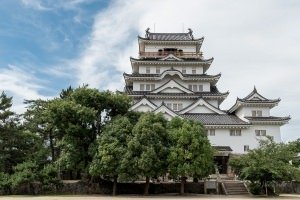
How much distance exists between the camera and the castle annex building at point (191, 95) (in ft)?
135

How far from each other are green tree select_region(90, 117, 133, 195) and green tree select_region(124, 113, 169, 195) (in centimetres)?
60

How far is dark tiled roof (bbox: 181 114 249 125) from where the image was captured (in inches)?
1608

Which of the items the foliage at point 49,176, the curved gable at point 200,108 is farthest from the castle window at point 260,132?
the foliage at point 49,176

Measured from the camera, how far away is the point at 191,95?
4375 centimetres

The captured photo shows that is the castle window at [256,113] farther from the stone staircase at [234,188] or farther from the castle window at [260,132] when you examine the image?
the stone staircase at [234,188]

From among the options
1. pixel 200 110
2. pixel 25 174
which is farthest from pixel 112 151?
pixel 200 110

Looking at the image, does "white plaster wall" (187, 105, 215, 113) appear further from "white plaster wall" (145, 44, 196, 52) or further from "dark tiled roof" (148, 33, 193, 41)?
"dark tiled roof" (148, 33, 193, 41)

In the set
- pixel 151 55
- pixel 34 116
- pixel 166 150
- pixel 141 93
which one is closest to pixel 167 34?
pixel 151 55

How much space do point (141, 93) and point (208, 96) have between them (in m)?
7.48

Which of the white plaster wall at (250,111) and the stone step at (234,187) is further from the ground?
the white plaster wall at (250,111)

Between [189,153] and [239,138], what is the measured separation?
47.0ft

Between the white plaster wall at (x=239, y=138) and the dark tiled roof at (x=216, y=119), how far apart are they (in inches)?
36.8

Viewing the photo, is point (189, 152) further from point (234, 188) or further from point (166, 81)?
point (166, 81)

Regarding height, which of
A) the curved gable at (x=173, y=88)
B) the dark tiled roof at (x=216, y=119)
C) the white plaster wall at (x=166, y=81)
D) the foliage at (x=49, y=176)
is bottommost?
the foliage at (x=49, y=176)
